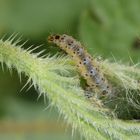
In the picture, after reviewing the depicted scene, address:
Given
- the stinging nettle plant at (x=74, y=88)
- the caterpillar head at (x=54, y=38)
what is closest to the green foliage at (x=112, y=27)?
the caterpillar head at (x=54, y=38)

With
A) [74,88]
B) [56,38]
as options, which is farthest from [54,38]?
[74,88]

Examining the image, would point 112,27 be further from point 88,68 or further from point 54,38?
point 88,68

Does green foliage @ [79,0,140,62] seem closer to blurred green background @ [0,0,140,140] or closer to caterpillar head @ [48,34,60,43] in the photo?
blurred green background @ [0,0,140,140]

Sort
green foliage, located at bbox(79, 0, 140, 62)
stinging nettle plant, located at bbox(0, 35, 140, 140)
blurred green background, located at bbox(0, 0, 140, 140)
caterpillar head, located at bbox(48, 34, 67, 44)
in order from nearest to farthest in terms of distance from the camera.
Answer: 1. stinging nettle plant, located at bbox(0, 35, 140, 140)
2. caterpillar head, located at bbox(48, 34, 67, 44)
3. blurred green background, located at bbox(0, 0, 140, 140)
4. green foliage, located at bbox(79, 0, 140, 62)

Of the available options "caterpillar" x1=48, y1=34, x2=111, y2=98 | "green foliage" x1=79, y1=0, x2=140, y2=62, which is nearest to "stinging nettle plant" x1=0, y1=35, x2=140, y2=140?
"caterpillar" x1=48, y1=34, x2=111, y2=98

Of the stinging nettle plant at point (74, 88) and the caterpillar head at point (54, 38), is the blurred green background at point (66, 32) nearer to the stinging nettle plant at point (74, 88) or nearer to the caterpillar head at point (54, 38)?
the caterpillar head at point (54, 38)

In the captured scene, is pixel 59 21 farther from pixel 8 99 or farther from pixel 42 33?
pixel 8 99

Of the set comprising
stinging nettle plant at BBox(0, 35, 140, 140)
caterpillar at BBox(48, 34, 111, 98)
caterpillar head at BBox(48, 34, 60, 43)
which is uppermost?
caterpillar head at BBox(48, 34, 60, 43)
